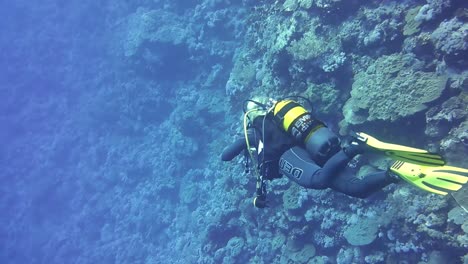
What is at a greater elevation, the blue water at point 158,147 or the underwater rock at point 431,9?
the underwater rock at point 431,9

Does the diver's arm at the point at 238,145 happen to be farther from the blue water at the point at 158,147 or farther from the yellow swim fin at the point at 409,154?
the blue water at the point at 158,147

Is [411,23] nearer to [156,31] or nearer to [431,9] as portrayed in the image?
[431,9]

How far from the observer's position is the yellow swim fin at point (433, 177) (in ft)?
10.7

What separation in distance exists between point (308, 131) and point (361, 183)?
35.0 inches

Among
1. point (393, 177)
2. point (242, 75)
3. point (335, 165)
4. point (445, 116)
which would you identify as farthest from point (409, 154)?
point (242, 75)

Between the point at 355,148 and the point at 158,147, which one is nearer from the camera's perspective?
the point at 355,148

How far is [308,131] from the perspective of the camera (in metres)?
4.01

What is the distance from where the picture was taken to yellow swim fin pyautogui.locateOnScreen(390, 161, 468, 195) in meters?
3.28

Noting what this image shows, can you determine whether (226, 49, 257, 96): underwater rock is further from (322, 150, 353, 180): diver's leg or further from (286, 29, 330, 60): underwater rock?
(322, 150, 353, 180): diver's leg

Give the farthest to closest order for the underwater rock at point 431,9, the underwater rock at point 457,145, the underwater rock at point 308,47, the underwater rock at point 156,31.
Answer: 1. the underwater rock at point 156,31
2. the underwater rock at point 308,47
3. the underwater rock at point 431,9
4. the underwater rock at point 457,145

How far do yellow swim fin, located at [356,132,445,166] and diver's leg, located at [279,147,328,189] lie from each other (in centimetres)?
67

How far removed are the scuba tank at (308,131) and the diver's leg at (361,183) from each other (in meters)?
0.32

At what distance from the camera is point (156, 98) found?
65.5 ft

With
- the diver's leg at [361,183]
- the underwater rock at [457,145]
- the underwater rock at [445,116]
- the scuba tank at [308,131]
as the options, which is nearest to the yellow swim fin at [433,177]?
the diver's leg at [361,183]
